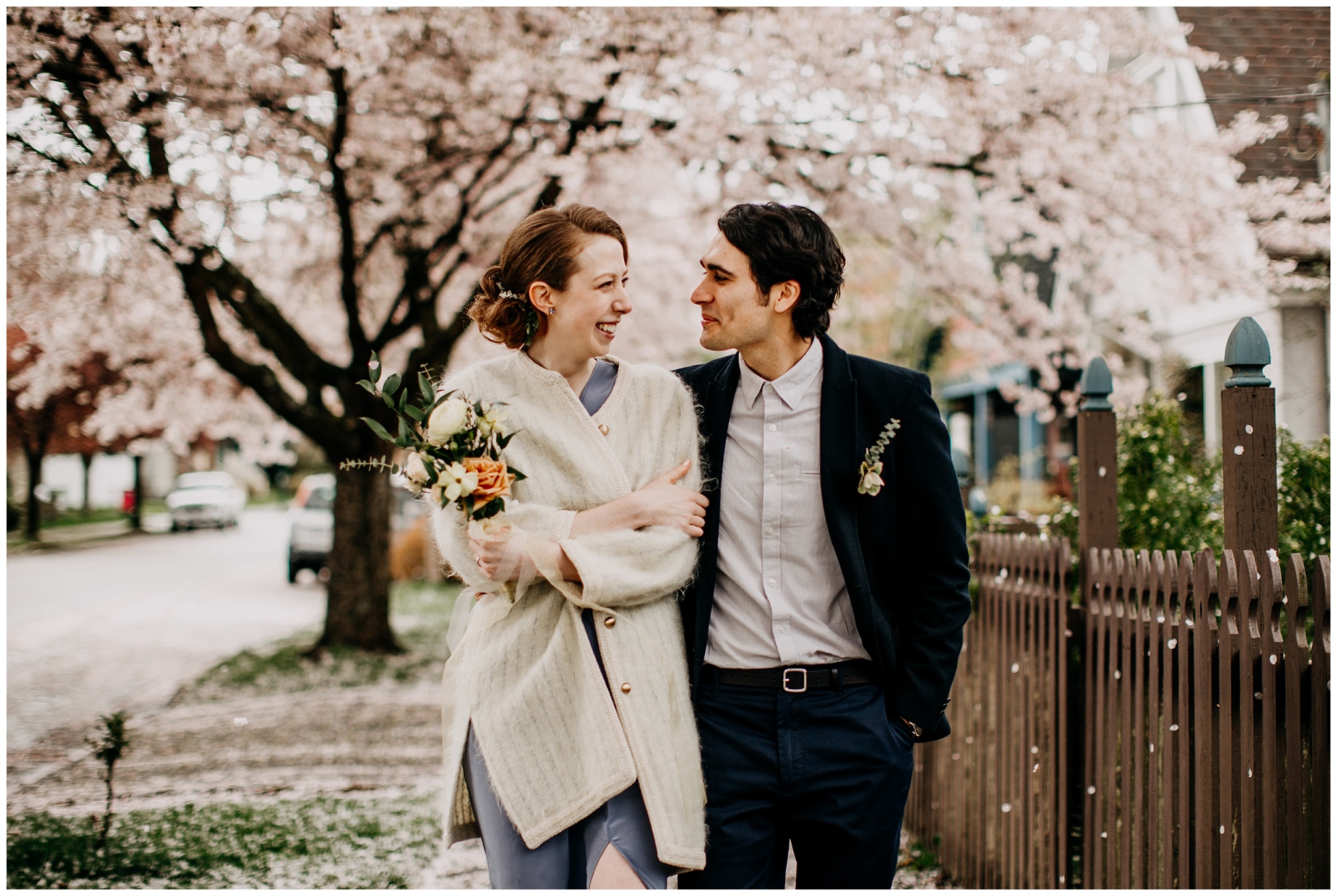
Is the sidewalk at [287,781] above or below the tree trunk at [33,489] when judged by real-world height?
below

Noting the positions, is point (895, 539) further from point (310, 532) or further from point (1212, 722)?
point (310, 532)

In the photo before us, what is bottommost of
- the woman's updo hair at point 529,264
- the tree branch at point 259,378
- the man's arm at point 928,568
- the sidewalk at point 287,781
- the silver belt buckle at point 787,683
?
the sidewalk at point 287,781

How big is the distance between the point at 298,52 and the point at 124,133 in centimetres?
141

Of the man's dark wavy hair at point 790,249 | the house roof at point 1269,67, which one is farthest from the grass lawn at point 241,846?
the house roof at point 1269,67

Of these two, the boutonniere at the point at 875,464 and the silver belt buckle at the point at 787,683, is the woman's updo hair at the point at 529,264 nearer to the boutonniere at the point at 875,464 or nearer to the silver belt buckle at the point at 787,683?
A: the boutonniere at the point at 875,464

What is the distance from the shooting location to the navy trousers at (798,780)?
7.29 ft

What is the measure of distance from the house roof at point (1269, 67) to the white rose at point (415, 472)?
10.4 m

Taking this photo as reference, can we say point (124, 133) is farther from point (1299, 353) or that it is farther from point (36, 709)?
point (1299, 353)

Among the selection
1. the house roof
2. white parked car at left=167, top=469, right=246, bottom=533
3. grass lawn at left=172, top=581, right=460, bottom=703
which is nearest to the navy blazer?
grass lawn at left=172, top=581, right=460, bottom=703

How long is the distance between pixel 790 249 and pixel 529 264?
2.04 feet

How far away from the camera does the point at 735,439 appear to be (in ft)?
7.91

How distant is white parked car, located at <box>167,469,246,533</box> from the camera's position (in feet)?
102

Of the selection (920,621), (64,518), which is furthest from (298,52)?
(64,518)

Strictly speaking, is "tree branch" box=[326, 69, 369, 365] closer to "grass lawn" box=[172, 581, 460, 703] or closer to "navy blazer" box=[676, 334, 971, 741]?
"grass lawn" box=[172, 581, 460, 703]
